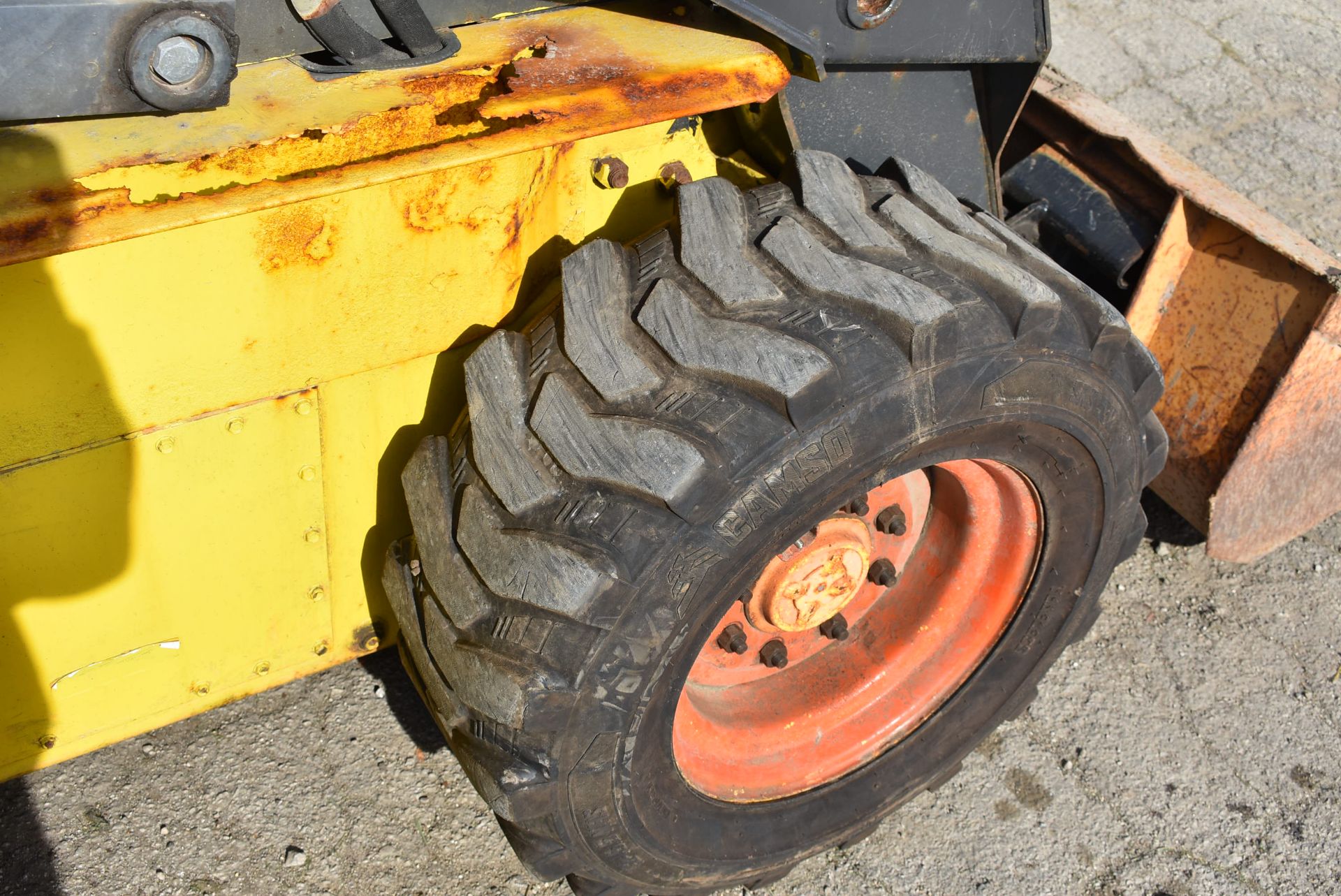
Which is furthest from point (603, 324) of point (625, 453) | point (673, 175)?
point (673, 175)

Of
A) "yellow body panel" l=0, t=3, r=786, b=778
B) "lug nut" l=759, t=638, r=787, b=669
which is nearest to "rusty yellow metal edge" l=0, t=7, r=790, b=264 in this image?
"yellow body panel" l=0, t=3, r=786, b=778

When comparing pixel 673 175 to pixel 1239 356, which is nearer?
pixel 673 175

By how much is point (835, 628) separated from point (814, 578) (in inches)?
9.3

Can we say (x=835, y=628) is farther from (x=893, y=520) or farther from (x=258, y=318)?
(x=258, y=318)

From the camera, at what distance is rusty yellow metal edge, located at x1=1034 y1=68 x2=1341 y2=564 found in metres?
2.13

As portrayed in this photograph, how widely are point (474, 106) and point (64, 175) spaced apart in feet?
1.50

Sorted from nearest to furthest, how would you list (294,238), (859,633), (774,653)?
1. (294,238)
2. (774,653)
3. (859,633)

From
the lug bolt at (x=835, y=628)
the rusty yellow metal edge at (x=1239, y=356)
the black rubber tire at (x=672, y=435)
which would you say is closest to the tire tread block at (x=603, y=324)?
the black rubber tire at (x=672, y=435)

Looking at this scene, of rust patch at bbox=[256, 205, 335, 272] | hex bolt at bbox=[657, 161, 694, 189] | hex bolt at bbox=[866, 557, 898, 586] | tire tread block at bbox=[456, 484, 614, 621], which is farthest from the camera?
hex bolt at bbox=[866, 557, 898, 586]

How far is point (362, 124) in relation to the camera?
1.35 m

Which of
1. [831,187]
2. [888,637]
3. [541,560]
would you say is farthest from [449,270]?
[888,637]

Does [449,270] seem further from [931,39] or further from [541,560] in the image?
[931,39]

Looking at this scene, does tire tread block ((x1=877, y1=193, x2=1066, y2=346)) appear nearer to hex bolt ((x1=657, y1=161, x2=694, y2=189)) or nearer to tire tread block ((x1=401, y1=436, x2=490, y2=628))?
hex bolt ((x1=657, y1=161, x2=694, y2=189))

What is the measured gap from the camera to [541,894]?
2045mm
